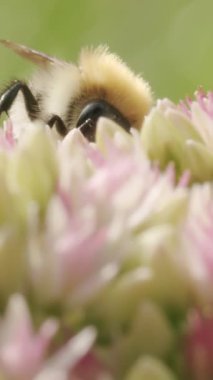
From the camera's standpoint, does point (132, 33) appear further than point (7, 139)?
Yes

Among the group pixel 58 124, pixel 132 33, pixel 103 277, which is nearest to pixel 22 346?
pixel 103 277

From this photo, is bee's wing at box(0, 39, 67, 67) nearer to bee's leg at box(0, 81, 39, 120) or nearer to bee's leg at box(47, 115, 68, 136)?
bee's leg at box(0, 81, 39, 120)

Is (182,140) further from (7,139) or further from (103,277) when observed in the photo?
(103,277)

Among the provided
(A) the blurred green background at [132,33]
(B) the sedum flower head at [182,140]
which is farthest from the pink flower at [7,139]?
(A) the blurred green background at [132,33]

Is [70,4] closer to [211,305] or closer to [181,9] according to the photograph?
[181,9]

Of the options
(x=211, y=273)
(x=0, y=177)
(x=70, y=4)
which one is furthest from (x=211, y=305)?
(x=70, y=4)

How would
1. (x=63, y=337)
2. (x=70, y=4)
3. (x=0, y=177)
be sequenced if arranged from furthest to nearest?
(x=70, y=4), (x=0, y=177), (x=63, y=337)
